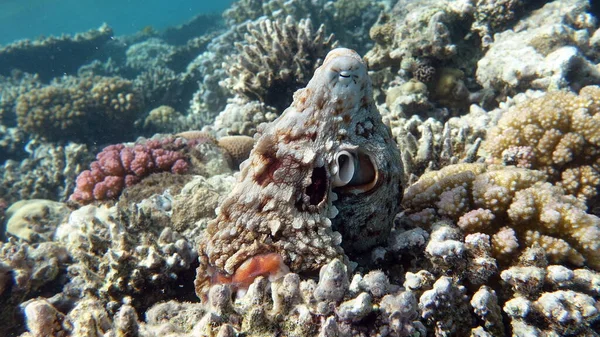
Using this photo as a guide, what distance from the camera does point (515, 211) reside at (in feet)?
8.05

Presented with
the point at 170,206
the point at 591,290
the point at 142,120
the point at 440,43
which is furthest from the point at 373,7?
the point at 591,290

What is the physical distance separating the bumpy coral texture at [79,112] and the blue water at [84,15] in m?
40.0

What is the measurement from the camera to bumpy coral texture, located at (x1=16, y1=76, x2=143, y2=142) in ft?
34.5

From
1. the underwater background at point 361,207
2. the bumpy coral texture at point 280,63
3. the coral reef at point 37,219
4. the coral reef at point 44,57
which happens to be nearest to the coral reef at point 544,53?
the underwater background at point 361,207

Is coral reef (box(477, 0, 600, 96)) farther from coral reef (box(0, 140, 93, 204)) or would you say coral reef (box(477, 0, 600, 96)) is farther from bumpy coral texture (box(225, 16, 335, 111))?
coral reef (box(0, 140, 93, 204))

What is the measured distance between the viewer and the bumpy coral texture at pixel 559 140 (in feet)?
10.6

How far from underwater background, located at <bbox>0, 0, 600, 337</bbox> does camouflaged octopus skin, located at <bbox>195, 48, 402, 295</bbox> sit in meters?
0.01

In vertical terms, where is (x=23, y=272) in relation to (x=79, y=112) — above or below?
below

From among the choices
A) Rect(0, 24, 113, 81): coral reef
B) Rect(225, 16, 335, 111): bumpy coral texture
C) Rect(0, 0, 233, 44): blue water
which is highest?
Rect(0, 0, 233, 44): blue water

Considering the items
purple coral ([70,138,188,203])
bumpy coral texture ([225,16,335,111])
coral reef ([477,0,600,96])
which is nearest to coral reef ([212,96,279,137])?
bumpy coral texture ([225,16,335,111])

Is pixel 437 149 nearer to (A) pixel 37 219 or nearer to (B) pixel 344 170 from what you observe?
(B) pixel 344 170

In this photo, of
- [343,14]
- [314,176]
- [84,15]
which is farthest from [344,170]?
[84,15]

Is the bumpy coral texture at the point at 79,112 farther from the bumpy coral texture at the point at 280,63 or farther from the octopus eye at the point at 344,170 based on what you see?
the octopus eye at the point at 344,170

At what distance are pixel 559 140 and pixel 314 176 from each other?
9.46 ft
